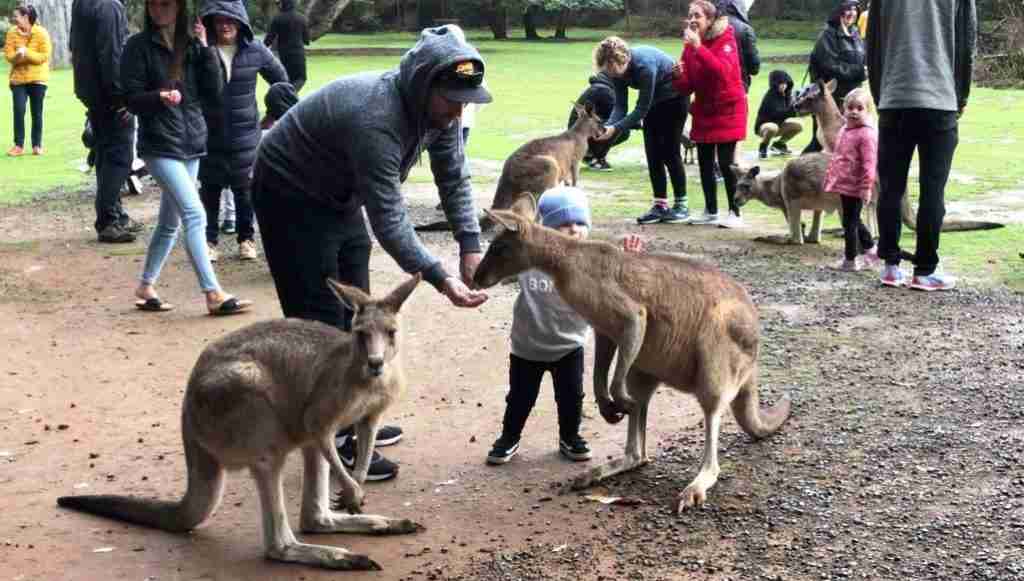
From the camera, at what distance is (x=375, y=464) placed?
4.51m

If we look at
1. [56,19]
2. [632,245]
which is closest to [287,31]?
[632,245]

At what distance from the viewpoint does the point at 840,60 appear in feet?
38.9

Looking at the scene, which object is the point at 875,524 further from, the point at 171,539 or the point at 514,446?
the point at 171,539

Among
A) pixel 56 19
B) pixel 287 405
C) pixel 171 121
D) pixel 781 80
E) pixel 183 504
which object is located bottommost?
pixel 183 504

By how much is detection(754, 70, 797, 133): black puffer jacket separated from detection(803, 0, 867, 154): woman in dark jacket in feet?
1.21

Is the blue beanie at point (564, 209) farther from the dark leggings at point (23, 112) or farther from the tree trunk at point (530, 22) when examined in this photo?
the tree trunk at point (530, 22)

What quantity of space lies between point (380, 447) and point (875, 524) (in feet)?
6.37

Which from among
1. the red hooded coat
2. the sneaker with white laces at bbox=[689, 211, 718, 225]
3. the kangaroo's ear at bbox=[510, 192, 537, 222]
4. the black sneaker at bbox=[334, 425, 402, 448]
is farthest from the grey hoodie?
the sneaker with white laces at bbox=[689, 211, 718, 225]

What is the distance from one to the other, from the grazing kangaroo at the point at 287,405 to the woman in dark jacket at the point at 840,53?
29.0 ft

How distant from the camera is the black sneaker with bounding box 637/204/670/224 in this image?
945 centimetres

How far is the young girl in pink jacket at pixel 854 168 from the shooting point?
25.2 ft

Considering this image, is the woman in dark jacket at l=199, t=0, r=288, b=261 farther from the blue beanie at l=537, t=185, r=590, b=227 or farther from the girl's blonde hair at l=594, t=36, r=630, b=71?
the blue beanie at l=537, t=185, r=590, b=227

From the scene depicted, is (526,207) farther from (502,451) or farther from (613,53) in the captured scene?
(613,53)

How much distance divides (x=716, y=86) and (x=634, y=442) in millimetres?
5229
